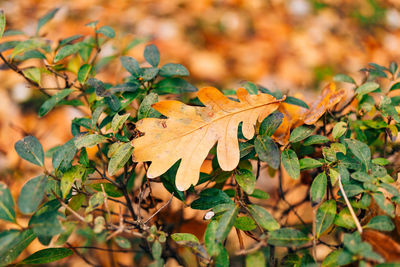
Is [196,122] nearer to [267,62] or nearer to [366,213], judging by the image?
[366,213]

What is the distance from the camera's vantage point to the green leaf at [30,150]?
626 mm

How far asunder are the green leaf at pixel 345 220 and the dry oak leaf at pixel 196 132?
23 cm

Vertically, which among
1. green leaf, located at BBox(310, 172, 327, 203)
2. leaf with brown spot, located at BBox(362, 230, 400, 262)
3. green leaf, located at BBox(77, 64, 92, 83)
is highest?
green leaf, located at BBox(77, 64, 92, 83)

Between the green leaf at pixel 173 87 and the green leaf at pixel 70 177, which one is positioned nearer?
the green leaf at pixel 70 177

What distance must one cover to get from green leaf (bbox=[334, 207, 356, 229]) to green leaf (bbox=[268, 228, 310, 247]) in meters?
0.08

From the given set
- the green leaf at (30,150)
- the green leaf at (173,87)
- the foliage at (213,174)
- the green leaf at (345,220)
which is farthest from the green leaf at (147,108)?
the green leaf at (345,220)

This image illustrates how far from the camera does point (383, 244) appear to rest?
2.02 feet

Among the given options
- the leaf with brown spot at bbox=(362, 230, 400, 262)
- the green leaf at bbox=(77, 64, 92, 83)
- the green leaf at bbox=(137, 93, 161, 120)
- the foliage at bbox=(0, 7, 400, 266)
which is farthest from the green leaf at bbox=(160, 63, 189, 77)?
the leaf with brown spot at bbox=(362, 230, 400, 262)

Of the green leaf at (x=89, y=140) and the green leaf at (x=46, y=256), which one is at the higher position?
the green leaf at (x=89, y=140)

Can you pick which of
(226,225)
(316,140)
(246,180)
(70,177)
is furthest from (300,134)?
(70,177)

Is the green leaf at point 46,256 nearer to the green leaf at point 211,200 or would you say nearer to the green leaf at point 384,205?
the green leaf at point 211,200

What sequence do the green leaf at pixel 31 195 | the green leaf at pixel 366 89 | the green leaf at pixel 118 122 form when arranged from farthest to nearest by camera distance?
the green leaf at pixel 366 89
the green leaf at pixel 118 122
the green leaf at pixel 31 195

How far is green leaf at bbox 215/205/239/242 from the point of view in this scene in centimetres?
53

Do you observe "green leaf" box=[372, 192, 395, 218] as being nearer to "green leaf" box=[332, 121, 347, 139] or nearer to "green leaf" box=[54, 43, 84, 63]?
"green leaf" box=[332, 121, 347, 139]
